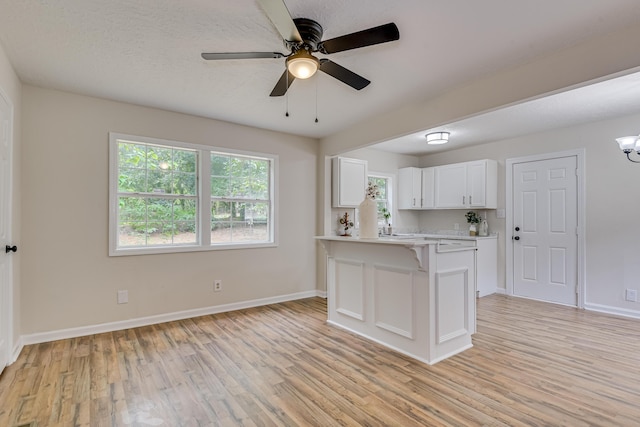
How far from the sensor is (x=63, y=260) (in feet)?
10.7

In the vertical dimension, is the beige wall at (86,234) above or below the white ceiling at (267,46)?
below

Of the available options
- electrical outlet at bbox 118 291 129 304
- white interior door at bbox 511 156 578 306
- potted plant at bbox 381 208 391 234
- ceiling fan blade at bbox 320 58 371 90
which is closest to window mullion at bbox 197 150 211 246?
electrical outlet at bbox 118 291 129 304

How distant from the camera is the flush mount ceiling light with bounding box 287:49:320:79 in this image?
2014 mm

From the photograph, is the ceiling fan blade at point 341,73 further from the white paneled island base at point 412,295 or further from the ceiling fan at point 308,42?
the white paneled island base at point 412,295

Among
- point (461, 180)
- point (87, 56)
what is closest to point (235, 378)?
point (87, 56)

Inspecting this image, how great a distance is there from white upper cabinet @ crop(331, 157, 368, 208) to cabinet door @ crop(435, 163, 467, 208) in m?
1.53

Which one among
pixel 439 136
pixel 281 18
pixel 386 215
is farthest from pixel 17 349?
pixel 439 136

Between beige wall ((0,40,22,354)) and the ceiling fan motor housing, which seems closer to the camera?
the ceiling fan motor housing

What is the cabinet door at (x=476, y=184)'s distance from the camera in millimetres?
5137

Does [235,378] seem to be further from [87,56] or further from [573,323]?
[573,323]

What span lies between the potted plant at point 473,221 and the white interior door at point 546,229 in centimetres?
54

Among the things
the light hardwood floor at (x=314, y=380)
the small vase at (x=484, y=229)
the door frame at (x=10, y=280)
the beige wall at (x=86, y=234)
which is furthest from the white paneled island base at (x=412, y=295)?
the door frame at (x=10, y=280)

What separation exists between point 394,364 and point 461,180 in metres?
3.75

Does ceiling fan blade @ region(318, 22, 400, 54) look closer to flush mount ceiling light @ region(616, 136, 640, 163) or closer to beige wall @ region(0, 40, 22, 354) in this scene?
beige wall @ region(0, 40, 22, 354)
